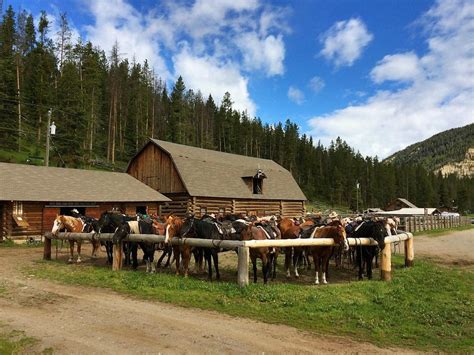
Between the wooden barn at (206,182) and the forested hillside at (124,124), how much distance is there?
14.6 metres

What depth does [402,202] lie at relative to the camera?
296 feet

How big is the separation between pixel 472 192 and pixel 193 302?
152m

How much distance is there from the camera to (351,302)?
9.27m

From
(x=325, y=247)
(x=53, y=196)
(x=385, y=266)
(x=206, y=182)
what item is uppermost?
(x=206, y=182)

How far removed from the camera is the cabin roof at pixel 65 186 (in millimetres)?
24234

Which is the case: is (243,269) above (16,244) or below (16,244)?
above

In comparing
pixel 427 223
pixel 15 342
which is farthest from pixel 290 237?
pixel 427 223

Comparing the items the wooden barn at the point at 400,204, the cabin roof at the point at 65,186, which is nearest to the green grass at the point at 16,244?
the cabin roof at the point at 65,186

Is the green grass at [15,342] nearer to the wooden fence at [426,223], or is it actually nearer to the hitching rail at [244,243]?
the hitching rail at [244,243]

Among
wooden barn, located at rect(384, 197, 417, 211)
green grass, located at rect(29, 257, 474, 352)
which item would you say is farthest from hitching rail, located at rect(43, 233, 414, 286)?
wooden barn, located at rect(384, 197, 417, 211)

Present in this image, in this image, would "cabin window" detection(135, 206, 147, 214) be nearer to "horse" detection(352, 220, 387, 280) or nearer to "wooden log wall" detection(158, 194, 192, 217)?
"wooden log wall" detection(158, 194, 192, 217)

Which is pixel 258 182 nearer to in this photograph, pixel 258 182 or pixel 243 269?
pixel 258 182

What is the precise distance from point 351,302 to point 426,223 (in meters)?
34.2

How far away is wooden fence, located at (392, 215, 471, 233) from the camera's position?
35.7 m
